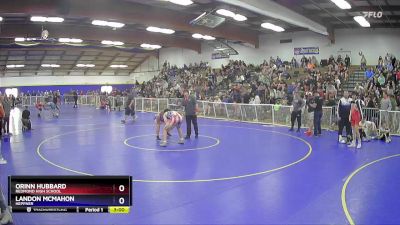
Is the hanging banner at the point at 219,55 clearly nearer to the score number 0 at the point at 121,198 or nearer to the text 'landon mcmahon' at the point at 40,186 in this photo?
the score number 0 at the point at 121,198

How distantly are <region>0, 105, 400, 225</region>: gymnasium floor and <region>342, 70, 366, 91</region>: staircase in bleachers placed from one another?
11.2m

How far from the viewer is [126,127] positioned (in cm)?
1881

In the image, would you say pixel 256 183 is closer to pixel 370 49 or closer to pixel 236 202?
pixel 236 202

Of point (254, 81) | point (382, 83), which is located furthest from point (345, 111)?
point (254, 81)

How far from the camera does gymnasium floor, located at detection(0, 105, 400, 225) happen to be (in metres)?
6.28

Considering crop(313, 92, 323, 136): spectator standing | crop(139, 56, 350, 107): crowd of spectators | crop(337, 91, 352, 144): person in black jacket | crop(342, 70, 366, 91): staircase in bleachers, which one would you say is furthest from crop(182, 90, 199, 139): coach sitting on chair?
crop(342, 70, 366, 91): staircase in bleachers

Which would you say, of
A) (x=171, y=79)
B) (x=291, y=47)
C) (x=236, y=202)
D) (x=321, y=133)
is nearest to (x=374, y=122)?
(x=321, y=133)

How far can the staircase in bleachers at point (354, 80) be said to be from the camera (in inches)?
1008

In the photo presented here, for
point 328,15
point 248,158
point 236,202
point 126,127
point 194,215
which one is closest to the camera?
point 194,215

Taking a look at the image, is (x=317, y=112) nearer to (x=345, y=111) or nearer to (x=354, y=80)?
(x=345, y=111)

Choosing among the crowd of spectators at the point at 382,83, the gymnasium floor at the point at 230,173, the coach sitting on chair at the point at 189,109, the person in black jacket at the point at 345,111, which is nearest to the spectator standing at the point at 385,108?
the crowd of spectators at the point at 382,83

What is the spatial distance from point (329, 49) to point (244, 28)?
24.5 feet
